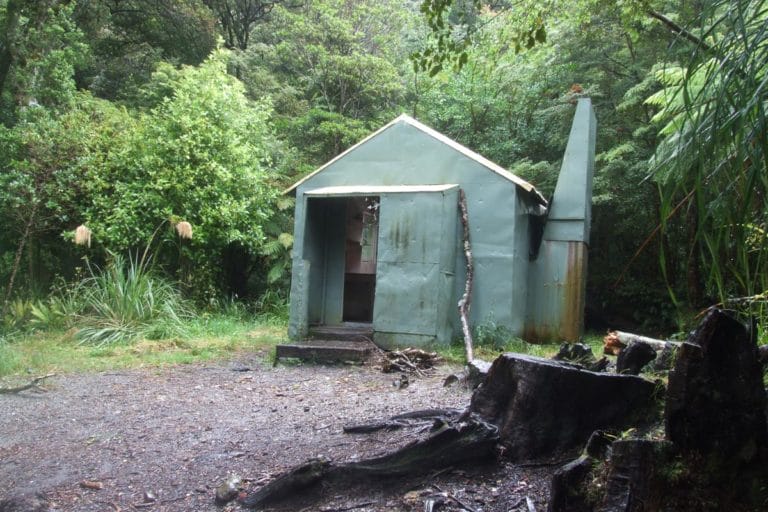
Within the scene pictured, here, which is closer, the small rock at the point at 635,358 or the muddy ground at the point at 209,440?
the muddy ground at the point at 209,440

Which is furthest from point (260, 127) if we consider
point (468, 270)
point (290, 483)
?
point (290, 483)

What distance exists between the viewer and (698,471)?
198 centimetres

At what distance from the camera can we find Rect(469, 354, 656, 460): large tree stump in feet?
9.21

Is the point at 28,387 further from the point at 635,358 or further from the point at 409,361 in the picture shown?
the point at 635,358

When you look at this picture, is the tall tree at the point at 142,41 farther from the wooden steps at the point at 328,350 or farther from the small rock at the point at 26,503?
the small rock at the point at 26,503

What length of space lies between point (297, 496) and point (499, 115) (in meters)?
13.8

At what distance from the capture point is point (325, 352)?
754 centimetres

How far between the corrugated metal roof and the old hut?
17mm

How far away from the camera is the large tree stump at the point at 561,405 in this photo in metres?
2.81

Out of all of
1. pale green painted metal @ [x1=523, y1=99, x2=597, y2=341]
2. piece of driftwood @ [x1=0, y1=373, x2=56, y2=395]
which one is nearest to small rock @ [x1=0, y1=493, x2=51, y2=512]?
piece of driftwood @ [x1=0, y1=373, x2=56, y2=395]

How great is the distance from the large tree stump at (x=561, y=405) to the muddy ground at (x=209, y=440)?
16cm

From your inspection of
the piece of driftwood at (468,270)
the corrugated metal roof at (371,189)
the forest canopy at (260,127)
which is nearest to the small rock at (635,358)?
the forest canopy at (260,127)

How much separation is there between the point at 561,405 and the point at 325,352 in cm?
495

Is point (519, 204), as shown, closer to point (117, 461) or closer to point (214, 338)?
point (214, 338)
